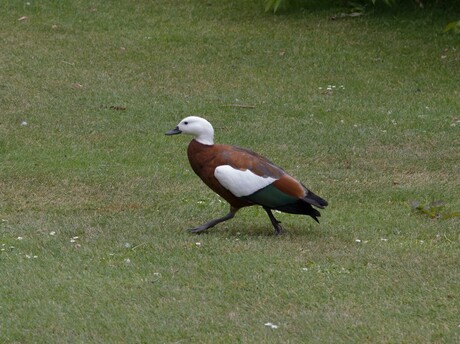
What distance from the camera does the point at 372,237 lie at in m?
7.43

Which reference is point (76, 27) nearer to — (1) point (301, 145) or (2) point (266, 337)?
(1) point (301, 145)

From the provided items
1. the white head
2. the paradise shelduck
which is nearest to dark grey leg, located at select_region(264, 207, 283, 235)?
the paradise shelduck

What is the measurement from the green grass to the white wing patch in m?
0.37

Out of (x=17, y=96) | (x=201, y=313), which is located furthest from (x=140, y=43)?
(x=201, y=313)

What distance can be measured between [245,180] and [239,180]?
0.15 ft

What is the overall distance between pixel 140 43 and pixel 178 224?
6.80m

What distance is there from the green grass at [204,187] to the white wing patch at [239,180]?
0.37 metres

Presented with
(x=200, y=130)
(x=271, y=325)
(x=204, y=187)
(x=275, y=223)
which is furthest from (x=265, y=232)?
(x=271, y=325)

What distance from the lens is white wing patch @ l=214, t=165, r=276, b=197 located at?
7.18 m

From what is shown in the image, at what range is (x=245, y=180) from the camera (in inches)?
284

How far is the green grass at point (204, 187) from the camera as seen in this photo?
598 cm

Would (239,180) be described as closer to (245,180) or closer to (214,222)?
(245,180)

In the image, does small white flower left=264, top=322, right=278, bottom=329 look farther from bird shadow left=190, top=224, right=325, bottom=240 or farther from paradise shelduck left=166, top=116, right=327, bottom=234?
bird shadow left=190, top=224, right=325, bottom=240

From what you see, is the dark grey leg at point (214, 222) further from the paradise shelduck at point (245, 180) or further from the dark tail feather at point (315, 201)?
the dark tail feather at point (315, 201)
